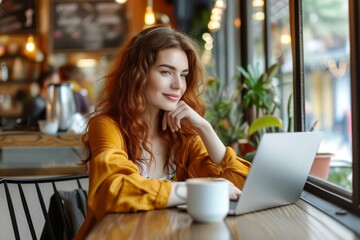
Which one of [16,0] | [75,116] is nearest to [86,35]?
[16,0]

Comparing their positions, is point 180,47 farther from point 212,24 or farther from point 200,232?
point 212,24

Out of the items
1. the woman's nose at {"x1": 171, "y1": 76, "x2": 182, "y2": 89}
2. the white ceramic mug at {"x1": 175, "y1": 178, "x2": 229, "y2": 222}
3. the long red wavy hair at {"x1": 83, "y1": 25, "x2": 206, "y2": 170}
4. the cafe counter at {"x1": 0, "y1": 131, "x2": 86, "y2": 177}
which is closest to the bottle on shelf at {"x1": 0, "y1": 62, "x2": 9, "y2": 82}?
the cafe counter at {"x1": 0, "y1": 131, "x2": 86, "y2": 177}

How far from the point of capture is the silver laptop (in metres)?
1.35

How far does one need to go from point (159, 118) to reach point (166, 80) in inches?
7.2

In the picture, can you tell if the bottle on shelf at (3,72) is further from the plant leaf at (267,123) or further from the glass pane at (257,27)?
the plant leaf at (267,123)

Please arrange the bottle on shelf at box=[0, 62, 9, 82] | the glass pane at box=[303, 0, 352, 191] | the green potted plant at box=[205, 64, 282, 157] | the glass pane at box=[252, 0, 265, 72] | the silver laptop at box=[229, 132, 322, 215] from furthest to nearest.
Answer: the bottle on shelf at box=[0, 62, 9, 82], the glass pane at box=[303, 0, 352, 191], the glass pane at box=[252, 0, 265, 72], the green potted plant at box=[205, 64, 282, 157], the silver laptop at box=[229, 132, 322, 215]

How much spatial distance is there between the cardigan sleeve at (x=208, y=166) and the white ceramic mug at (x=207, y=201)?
1.47 feet

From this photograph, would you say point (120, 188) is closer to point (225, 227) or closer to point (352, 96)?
point (225, 227)

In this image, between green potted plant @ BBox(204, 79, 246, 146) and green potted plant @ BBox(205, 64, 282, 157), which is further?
green potted plant @ BBox(204, 79, 246, 146)

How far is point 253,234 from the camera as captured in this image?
121cm

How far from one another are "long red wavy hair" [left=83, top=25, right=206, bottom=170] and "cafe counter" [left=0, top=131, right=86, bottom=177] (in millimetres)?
944

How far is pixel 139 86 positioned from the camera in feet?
5.84

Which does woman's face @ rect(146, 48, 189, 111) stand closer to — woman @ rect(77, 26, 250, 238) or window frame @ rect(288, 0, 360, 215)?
woman @ rect(77, 26, 250, 238)

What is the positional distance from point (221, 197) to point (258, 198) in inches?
7.1
